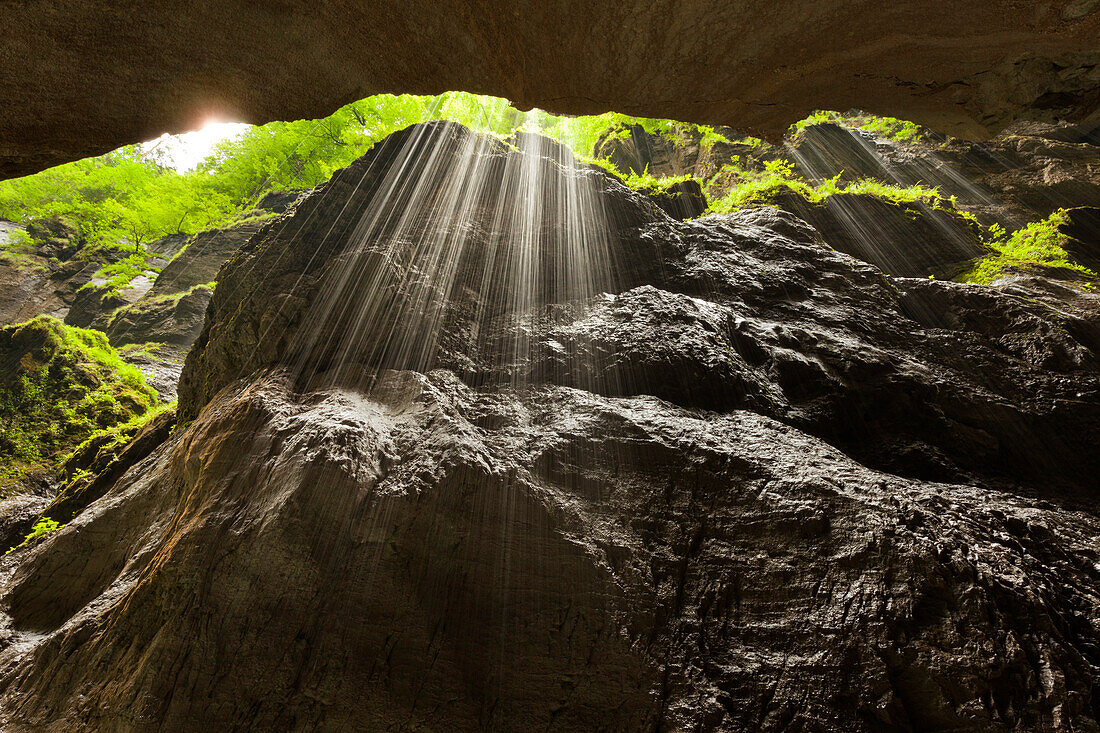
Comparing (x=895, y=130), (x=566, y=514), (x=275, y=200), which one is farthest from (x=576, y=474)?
(x=275, y=200)

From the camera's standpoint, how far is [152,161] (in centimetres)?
1722

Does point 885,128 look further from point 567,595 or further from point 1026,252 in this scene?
point 567,595

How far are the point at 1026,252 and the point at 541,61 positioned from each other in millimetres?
11582

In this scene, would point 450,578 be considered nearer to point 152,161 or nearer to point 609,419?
point 609,419

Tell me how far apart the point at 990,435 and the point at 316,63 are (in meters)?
7.21

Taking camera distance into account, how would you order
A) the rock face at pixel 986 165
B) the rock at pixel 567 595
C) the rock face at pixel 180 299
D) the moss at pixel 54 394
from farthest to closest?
the rock face at pixel 180 299 < the rock face at pixel 986 165 < the moss at pixel 54 394 < the rock at pixel 567 595

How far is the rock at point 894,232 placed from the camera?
342 inches

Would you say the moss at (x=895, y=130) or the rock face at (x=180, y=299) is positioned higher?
the moss at (x=895, y=130)

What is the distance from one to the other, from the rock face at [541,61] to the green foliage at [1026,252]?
23.0ft

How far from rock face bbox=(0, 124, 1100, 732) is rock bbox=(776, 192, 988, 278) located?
2912 mm

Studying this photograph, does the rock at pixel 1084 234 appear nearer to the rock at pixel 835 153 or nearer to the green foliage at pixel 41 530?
the rock at pixel 835 153

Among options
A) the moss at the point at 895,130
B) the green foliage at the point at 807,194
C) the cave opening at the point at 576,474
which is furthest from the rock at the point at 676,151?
the cave opening at the point at 576,474

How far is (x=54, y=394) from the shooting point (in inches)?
364

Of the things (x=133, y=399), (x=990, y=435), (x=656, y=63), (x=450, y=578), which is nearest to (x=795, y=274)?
(x=990, y=435)
